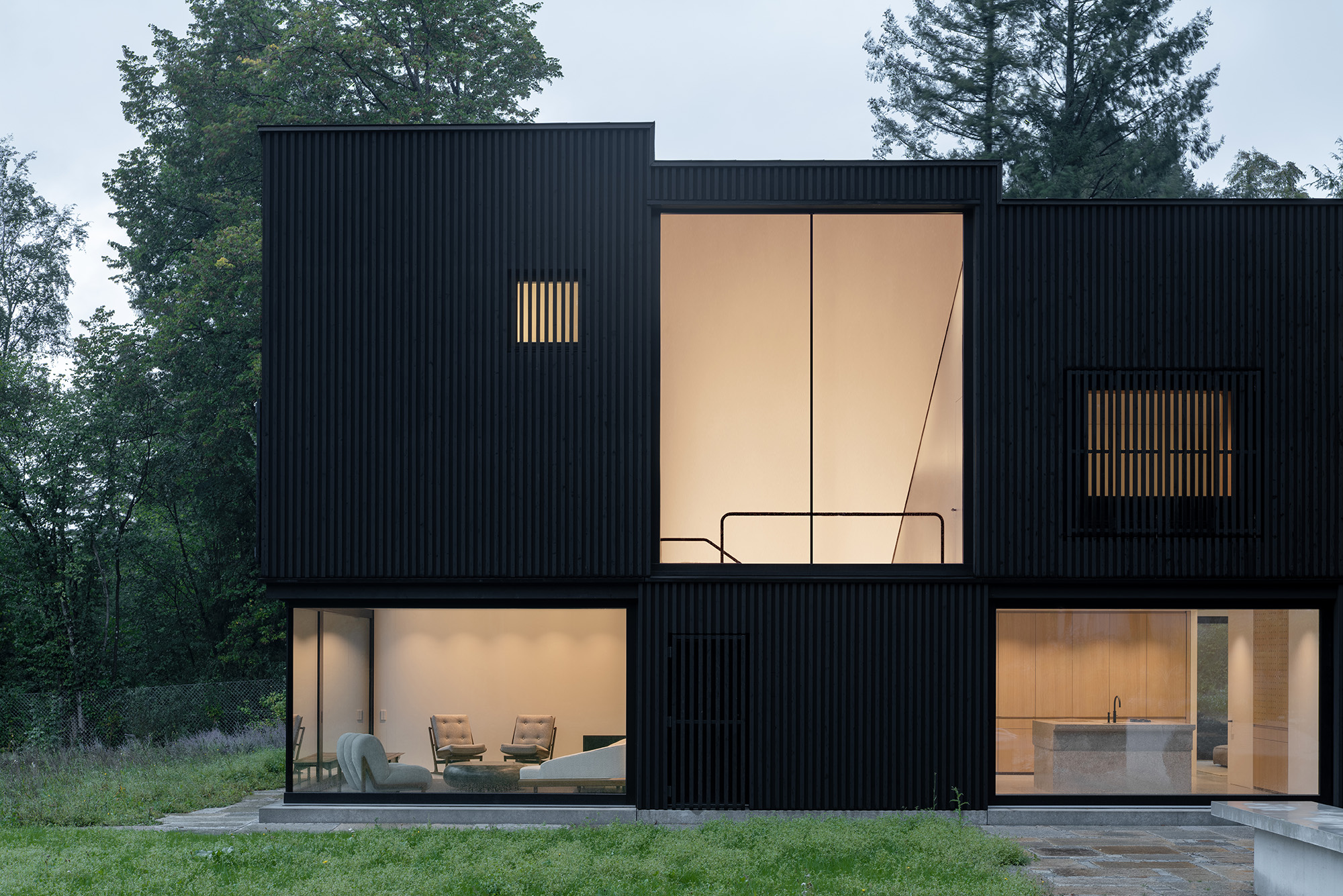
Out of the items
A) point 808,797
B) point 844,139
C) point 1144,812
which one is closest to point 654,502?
point 808,797

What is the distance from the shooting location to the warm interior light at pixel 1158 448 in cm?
1045

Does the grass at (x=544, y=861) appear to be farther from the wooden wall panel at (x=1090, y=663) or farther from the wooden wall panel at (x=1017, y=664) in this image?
the wooden wall panel at (x=1090, y=663)

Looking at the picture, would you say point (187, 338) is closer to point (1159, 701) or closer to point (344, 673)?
point (344, 673)

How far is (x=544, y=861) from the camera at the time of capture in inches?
321

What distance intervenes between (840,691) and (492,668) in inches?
133

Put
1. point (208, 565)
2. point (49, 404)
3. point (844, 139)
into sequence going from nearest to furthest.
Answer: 1. point (49, 404)
2. point (208, 565)
3. point (844, 139)

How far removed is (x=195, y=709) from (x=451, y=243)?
40.3 feet

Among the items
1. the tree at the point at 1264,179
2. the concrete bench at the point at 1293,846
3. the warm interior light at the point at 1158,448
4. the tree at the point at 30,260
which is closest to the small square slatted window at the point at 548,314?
the warm interior light at the point at 1158,448

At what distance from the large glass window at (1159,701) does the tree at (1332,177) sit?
20.9 metres

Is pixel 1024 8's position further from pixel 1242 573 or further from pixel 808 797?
pixel 808 797

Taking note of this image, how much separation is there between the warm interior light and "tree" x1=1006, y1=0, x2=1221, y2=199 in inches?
594

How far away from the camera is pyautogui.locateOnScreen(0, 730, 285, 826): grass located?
10625 mm

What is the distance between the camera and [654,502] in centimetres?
1048

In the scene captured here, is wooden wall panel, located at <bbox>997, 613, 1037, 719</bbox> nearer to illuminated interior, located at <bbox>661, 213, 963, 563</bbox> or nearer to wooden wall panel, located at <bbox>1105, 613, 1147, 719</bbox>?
wooden wall panel, located at <bbox>1105, 613, 1147, 719</bbox>
